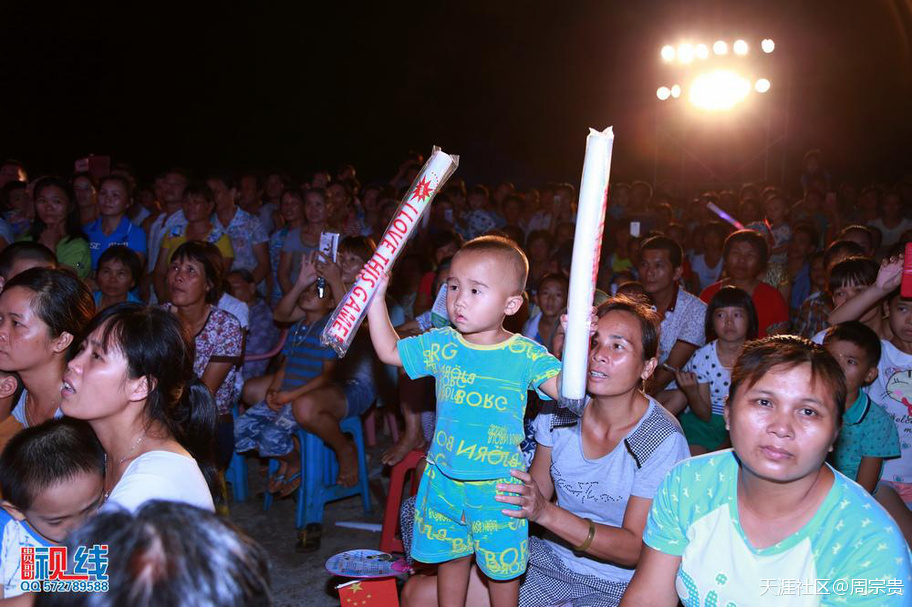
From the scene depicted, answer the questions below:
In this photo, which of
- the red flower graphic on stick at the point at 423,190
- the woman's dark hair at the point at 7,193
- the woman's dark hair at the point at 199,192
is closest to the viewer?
the red flower graphic on stick at the point at 423,190

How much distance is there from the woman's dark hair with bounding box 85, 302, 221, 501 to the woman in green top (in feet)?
11.3

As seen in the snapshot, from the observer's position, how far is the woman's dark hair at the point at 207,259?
4.20 m

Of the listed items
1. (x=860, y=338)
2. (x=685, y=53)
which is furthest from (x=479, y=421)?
(x=685, y=53)

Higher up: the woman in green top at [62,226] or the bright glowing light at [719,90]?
the bright glowing light at [719,90]

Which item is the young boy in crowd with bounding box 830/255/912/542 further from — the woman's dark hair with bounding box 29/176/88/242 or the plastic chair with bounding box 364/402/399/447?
the woman's dark hair with bounding box 29/176/88/242

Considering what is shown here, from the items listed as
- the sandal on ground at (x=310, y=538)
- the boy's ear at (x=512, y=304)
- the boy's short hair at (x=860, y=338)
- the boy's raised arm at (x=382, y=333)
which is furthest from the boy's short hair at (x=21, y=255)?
the boy's short hair at (x=860, y=338)

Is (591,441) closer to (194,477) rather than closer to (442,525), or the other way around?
(442,525)

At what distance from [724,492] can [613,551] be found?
1.99 feet

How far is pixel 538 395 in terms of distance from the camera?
262cm

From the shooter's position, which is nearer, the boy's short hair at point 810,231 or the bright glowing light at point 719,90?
the boy's short hair at point 810,231

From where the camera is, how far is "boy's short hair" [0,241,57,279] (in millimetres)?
3795

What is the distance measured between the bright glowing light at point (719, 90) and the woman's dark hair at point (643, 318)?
11.3 meters

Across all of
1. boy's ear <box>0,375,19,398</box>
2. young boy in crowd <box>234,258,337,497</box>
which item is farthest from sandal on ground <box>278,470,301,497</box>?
boy's ear <box>0,375,19,398</box>

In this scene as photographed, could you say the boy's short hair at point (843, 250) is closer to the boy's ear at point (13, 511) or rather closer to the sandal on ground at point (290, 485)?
the sandal on ground at point (290, 485)
